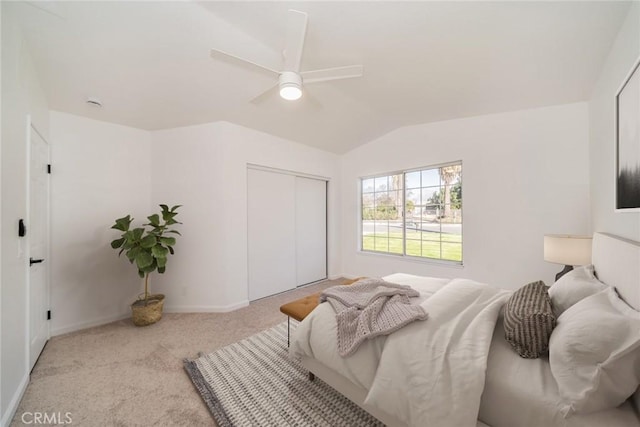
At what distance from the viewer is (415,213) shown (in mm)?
3807

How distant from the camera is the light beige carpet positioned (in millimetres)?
1500

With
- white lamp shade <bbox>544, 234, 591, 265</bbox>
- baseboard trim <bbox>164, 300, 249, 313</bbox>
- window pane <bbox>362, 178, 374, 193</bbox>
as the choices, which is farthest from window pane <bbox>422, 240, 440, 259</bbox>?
baseboard trim <bbox>164, 300, 249, 313</bbox>

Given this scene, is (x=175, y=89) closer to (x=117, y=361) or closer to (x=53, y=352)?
(x=117, y=361)

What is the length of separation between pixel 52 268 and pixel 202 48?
271cm

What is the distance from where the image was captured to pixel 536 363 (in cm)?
109

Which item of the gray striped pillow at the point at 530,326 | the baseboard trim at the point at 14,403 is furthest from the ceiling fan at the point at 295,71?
the baseboard trim at the point at 14,403

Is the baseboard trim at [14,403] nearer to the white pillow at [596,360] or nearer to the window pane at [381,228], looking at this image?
the white pillow at [596,360]

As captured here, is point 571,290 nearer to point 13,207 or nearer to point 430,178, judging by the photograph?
point 430,178

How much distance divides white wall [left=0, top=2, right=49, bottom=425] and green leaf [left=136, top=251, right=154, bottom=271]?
0.77 metres

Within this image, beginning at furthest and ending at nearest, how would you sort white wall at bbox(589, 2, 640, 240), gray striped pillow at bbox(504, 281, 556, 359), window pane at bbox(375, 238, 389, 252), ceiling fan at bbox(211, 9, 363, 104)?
window pane at bbox(375, 238, 389, 252) < ceiling fan at bbox(211, 9, 363, 104) < white wall at bbox(589, 2, 640, 240) < gray striped pillow at bbox(504, 281, 556, 359)

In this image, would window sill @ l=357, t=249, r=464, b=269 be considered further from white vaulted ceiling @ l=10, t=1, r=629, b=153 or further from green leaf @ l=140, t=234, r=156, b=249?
green leaf @ l=140, t=234, r=156, b=249

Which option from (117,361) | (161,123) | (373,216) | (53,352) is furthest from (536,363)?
(161,123)

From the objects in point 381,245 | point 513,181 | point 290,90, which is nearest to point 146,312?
point 290,90

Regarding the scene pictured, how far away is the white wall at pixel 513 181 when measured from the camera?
101 inches
